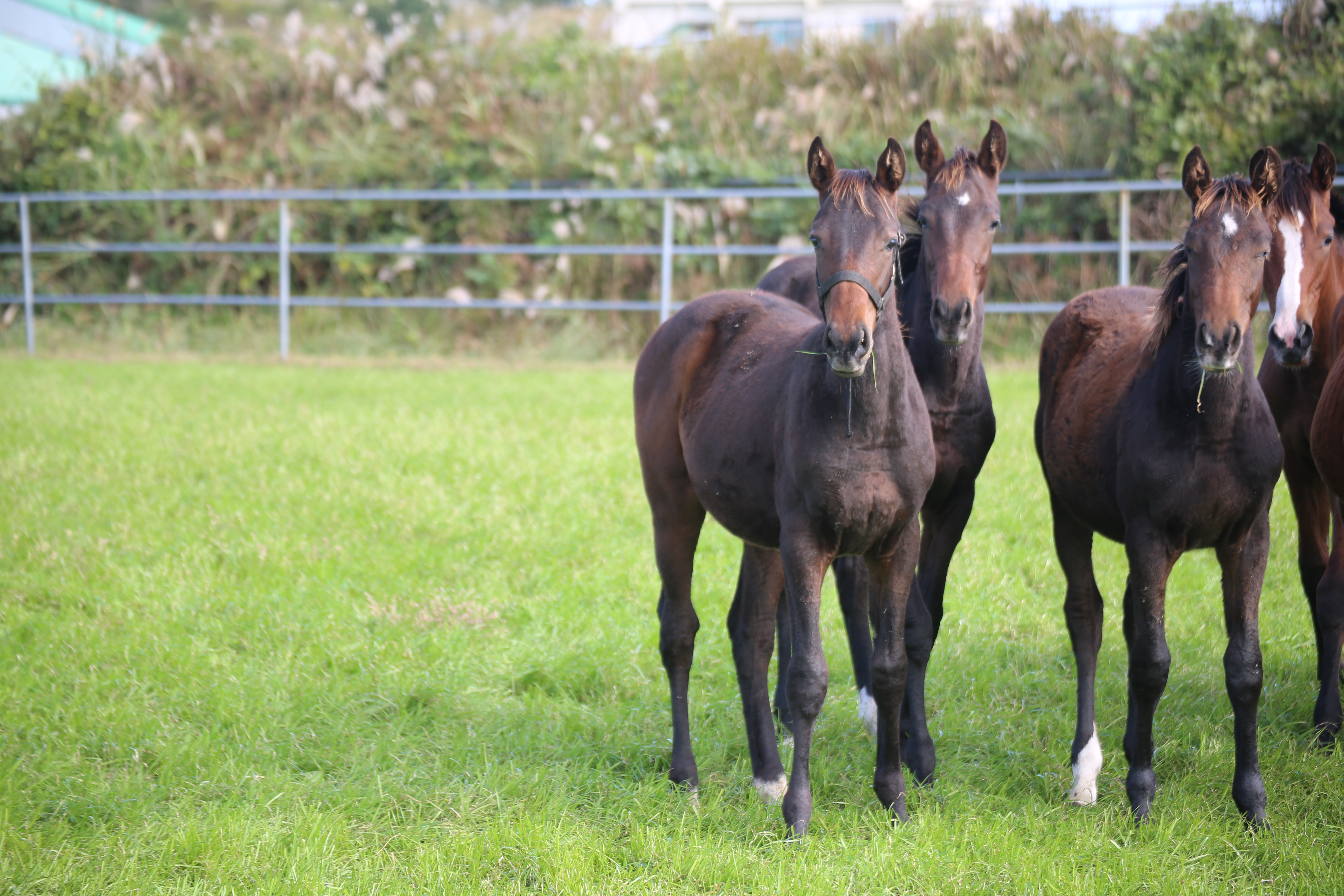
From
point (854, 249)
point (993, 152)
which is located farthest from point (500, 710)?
point (993, 152)

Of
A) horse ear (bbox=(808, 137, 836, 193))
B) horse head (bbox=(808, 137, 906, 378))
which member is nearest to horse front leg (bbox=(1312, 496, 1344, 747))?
horse head (bbox=(808, 137, 906, 378))

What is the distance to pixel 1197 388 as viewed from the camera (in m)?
3.05

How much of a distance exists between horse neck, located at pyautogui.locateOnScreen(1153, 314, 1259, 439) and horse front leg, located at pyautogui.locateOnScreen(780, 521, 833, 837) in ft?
3.86

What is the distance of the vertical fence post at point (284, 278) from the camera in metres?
12.0

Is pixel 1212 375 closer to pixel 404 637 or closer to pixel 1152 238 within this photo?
pixel 404 637

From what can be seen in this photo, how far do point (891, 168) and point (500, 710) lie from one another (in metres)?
2.48

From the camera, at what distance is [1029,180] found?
1120 cm

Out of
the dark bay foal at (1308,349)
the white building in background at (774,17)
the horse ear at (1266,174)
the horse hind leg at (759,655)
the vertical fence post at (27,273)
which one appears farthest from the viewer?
the white building in background at (774,17)

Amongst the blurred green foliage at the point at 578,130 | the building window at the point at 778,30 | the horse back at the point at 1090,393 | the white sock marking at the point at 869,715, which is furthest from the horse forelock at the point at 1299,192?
the building window at the point at 778,30

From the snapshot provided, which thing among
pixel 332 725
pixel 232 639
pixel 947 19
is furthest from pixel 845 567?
pixel 947 19

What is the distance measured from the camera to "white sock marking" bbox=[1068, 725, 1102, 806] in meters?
3.24

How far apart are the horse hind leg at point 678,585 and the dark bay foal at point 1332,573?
7.24ft

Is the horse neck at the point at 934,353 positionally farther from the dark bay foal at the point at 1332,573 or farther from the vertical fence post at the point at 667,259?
the vertical fence post at the point at 667,259

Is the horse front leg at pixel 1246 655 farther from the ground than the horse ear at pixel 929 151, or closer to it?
closer to it
